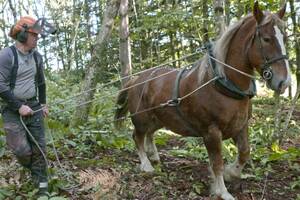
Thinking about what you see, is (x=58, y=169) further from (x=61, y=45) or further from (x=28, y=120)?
(x=61, y=45)

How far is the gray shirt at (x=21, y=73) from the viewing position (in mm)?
4289

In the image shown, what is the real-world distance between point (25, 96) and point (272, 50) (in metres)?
2.76

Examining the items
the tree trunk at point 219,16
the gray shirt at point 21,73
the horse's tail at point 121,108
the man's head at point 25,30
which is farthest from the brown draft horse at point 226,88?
the man's head at point 25,30

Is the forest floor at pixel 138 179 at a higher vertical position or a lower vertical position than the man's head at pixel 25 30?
lower

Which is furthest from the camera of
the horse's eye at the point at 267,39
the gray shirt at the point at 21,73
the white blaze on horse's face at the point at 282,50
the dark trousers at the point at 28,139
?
the dark trousers at the point at 28,139

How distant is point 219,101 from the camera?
186 inches

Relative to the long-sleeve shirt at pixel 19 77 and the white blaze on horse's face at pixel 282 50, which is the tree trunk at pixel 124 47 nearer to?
the long-sleeve shirt at pixel 19 77

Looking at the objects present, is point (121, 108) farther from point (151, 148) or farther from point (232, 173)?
point (232, 173)

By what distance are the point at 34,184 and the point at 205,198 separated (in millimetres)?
2162

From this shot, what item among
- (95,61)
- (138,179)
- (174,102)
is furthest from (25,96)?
(95,61)

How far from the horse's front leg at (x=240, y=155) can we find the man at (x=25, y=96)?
7.91ft

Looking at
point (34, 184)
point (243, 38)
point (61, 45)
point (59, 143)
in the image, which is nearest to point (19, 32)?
point (34, 184)

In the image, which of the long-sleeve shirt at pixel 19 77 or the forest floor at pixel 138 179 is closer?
the long-sleeve shirt at pixel 19 77

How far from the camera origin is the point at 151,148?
657 centimetres
